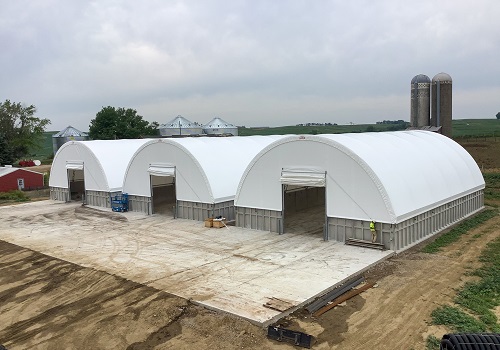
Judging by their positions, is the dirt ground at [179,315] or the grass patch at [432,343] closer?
the grass patch at [432,343]

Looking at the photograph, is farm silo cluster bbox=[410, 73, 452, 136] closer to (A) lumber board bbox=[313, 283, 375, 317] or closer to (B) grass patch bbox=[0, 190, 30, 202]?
(A) lumber board bbox=[313, 283, 375, 317]

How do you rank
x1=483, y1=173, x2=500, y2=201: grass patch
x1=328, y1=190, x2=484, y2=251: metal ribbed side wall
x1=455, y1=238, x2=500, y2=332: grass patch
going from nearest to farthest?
x1=455, y1=238, x2=500, y2=332: grass patch < x1=328, y1=190, x2=484, y2=251: metal ribbed side wall < x1=483, y1=173, x2=500, y2=201: grass patch

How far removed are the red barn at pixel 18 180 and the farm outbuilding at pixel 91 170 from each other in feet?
29.7

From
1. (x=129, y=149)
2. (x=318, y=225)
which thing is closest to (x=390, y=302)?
(x=318, y=225)

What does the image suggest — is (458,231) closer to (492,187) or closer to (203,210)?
(203,210)

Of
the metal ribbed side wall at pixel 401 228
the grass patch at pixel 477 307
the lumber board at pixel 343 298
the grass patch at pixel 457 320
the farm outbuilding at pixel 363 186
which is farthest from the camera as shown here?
the farm outbuilding at pixel 363 186

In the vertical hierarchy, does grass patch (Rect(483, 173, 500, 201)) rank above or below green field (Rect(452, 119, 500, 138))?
below

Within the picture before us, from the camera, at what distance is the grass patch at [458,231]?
20.5 m

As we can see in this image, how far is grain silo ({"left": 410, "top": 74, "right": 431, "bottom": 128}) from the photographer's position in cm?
4572

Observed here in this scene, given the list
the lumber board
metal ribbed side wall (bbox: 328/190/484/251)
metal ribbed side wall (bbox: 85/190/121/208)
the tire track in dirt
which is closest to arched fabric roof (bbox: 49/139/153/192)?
metal ribbed side wall (bbox: 85/190/121/208)

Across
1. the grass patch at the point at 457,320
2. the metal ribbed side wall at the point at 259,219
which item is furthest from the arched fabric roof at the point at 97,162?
the grass patch at the point at 457,320

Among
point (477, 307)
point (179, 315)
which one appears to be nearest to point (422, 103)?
point (477, 307)

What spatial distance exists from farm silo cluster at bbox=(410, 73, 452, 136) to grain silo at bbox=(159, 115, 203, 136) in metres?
33.6

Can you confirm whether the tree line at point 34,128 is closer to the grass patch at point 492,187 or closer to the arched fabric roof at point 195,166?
the arched fabric roof at point 195,166
